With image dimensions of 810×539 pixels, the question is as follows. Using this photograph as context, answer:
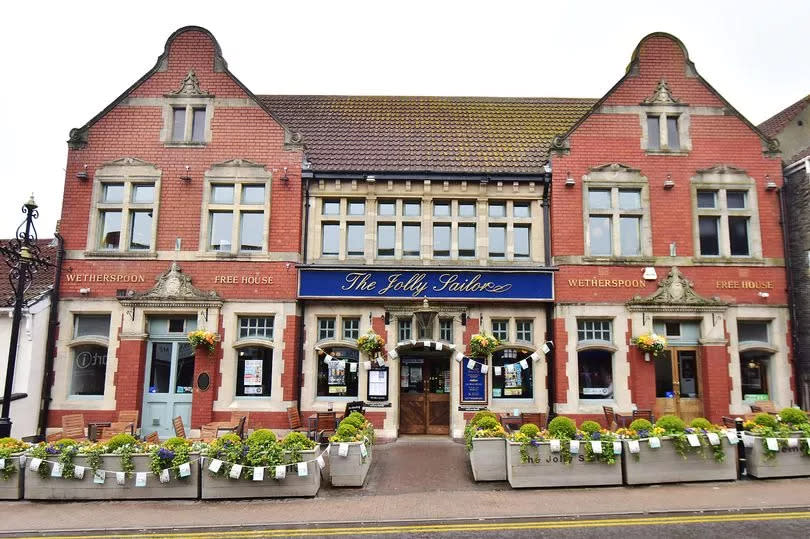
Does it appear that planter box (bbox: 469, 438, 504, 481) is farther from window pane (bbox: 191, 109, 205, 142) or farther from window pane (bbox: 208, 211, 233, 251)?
window pane (bbox: 191, 109, 205, 142)

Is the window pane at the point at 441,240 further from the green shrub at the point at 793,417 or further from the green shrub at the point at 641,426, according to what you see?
the green shrub at the point at 793,417

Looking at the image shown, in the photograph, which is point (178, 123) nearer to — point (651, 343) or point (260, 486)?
point (260, 486)

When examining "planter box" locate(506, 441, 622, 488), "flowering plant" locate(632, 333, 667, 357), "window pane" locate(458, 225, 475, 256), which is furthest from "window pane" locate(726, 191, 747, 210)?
"planter box" locate(506, 441, 622, 488)

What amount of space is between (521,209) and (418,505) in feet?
31.8

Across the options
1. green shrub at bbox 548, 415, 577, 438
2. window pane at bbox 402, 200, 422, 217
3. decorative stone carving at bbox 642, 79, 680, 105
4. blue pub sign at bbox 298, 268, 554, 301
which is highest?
decorative stone carving at bbox 642, 79, 680, 105

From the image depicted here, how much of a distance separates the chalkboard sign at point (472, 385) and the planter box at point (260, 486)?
6.17m

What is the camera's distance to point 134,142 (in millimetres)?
15648

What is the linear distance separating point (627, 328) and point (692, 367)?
233 centimetres

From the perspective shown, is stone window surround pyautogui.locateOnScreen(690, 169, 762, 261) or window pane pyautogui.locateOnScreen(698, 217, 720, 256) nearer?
stone window surround pyautogui.locateOnScreen(690, 169, 762, 261)

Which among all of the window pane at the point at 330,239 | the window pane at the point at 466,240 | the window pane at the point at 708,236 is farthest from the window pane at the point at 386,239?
the window pane at the point at 708,236

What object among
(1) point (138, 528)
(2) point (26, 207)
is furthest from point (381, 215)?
(1) point (138, 528)

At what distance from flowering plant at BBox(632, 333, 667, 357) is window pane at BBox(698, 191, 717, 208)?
4.55 meters

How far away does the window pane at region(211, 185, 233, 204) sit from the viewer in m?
15.5

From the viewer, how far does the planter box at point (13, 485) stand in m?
9.50
